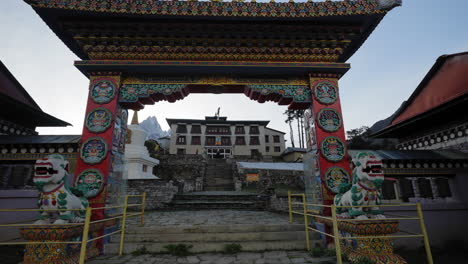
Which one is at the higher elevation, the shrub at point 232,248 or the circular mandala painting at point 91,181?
the circular mandala painting at point 91,181

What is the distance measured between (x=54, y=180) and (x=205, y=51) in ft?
14.8

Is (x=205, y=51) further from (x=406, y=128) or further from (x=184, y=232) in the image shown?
(x=406, y=128)

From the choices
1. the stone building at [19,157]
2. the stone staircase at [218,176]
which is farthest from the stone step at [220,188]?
the stone building at [19,157]

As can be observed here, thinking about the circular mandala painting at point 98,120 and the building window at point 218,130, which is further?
the building window at point 218,130

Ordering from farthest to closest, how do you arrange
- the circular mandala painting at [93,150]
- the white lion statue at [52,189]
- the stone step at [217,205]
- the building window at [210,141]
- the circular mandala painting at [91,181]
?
1. the building window at [210,141]
2. the stone step at [217,205]
3. the circular mandala painting at [93,150]
4. the circular mandala painting at [91,181]
5. the white lion statue at [52,189]

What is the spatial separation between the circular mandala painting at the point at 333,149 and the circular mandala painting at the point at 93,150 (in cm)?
540

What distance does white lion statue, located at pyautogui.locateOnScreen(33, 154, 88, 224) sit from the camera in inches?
152

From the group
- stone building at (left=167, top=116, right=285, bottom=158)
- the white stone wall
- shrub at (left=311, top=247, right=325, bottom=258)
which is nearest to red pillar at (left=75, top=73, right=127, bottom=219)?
shrub at (left=311, top=247, right=325, bottom=258)

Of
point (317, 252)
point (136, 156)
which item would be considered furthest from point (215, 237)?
point (136, 156)

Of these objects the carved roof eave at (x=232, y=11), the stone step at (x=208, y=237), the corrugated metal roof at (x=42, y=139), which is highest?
the carved roof eave at (x=232, y=11)

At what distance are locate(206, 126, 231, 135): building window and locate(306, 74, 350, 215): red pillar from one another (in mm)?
34440

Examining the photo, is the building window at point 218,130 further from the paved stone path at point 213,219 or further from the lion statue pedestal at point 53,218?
the lion statue pedestal at point 53,218

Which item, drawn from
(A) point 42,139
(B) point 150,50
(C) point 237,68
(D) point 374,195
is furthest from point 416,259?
(A) point 42,139

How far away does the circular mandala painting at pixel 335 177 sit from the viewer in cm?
532
